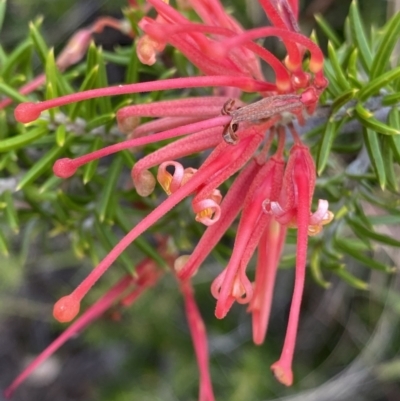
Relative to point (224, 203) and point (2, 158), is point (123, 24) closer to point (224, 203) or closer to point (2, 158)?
point (2, 158)

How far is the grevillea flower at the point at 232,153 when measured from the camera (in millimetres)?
522

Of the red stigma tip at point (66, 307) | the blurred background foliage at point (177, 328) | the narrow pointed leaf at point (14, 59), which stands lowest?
the blurred background foliage at point (177, 328)

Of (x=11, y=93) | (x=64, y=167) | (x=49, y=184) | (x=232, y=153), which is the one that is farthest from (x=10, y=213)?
(x=232, y=153)

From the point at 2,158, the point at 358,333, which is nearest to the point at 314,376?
the point at 358,333

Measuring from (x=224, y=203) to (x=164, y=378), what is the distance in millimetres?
1303

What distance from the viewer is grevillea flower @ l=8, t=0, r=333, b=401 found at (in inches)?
20.6

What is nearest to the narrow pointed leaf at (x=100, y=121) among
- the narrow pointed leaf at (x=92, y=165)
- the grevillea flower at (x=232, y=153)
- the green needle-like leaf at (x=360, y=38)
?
the narrow pointed leaf at (x=92, y=165)

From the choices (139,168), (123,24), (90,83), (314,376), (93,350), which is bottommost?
(314,376)

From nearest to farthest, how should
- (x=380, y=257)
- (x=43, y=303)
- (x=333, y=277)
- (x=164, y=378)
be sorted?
(x=380, y=257) < (x=333, y=277) < (x=164, y=378) < (x=43, y=303)

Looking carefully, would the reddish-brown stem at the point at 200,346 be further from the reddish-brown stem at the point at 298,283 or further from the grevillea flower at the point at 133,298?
the reddish-brown stem at the point at 298,283

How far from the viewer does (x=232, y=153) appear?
56 cm

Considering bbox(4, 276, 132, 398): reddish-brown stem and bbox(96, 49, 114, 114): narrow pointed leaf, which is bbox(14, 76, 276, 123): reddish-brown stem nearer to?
bbox(96, 49, 114, 114): narrow pointed leaf

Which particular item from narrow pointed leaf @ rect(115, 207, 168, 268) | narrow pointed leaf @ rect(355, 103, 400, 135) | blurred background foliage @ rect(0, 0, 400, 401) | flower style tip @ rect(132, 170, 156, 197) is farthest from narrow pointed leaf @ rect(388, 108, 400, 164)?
blurred background foliage @ rect(0, 0, 400, 401)

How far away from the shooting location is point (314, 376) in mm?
1571
